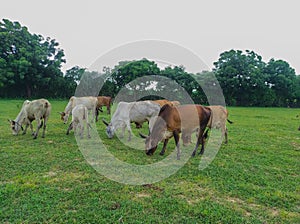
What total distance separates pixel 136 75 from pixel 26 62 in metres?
15.5

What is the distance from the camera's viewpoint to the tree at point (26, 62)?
2864 centimetres

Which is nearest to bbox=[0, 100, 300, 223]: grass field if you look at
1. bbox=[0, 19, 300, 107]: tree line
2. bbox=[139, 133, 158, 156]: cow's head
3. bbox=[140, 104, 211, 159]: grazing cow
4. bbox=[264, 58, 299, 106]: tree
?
bbox=[139, 133, 158, 156]: cow's head

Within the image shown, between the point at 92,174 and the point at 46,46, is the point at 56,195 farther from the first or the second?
the point at 46,46

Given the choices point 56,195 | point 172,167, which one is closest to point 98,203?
point 56,195

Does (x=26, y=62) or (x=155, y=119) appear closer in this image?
(x=155, y=119)

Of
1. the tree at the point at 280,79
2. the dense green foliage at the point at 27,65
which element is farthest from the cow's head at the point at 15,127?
the tree at the point at 280,79

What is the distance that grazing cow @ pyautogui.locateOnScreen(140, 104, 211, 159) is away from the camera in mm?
6086

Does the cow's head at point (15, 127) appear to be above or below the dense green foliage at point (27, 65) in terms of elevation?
below

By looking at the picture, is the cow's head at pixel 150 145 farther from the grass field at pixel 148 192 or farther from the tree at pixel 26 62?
the tree at pixel 26 62

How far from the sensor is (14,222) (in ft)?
9.89

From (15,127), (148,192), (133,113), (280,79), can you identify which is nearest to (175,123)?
(148,192)

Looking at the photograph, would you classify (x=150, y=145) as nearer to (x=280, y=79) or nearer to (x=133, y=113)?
(x=133, y=113)

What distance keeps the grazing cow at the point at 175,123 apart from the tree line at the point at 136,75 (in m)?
14.4

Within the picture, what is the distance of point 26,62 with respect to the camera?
94.1 ft
